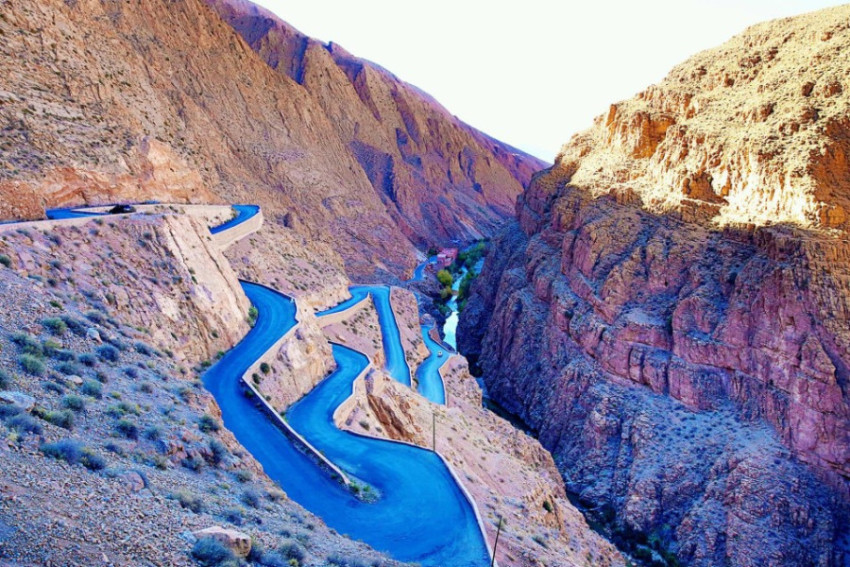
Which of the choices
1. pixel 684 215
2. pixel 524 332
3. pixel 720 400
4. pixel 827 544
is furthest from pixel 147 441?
pixel 524 332

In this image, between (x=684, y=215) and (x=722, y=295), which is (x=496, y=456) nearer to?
(x=722, y=295)

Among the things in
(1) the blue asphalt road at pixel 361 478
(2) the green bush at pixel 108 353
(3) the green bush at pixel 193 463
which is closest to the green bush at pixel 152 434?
(3) the green bush at pixel 193 463

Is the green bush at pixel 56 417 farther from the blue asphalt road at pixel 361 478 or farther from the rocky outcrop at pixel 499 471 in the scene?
the rocky outcrop at pixel 499 471

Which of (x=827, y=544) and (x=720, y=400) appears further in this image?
(x=720, y=400)

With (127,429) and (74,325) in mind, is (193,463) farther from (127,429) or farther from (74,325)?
(74,325)

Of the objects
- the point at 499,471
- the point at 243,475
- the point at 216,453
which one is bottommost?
the point at 499,471

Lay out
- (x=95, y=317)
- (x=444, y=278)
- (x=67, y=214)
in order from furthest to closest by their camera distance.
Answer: (x=444, y=278), (x=67, y=214), (x=95, y=317)

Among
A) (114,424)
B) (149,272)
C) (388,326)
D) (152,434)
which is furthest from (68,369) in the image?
(388,326)
